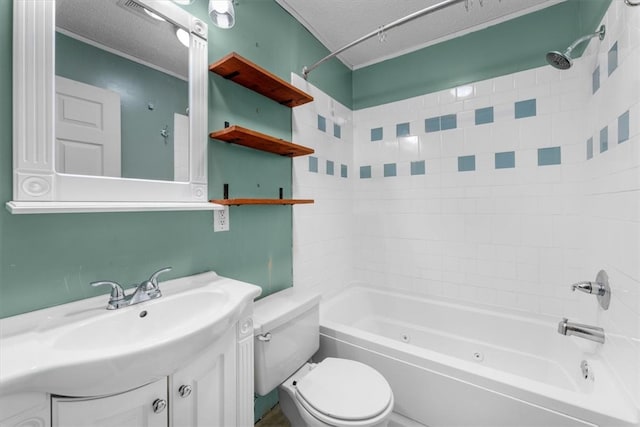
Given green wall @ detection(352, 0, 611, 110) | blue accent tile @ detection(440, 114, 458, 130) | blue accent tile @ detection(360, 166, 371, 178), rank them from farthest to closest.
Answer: blue accent tile @ detection(360, 166, 371, 178) < blue accent tile @ detection(440, 114, 458, 130) < green wall @ detection(352, 0, 611, 110)

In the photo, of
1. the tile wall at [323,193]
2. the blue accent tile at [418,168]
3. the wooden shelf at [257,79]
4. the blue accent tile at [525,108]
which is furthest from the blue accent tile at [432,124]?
the wooden shelf at [257,79]

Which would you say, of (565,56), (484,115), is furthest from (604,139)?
(484,115)

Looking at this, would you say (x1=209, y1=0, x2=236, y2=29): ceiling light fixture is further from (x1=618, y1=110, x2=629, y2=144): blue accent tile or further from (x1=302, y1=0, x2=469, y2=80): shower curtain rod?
(x1=618, y1=110, x2=629, y2=144): blue accent tile

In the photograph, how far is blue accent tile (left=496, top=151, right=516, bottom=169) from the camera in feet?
6.27

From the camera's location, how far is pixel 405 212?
2326mm

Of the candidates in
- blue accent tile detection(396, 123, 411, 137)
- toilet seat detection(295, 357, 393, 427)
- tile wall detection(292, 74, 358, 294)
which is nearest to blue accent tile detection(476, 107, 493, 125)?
blue accent tile detection(396, 123, 411, 137)

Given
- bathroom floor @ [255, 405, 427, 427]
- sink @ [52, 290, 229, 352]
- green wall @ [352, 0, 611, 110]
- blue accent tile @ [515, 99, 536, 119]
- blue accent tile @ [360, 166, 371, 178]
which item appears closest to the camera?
sink @ [52, 290, 229, 352]

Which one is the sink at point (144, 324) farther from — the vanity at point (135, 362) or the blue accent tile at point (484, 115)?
the blue accent tile at point (484, 115)

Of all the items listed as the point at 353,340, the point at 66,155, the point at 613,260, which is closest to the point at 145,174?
the point at 66,155

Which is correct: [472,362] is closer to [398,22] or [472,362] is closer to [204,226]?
[204,226]

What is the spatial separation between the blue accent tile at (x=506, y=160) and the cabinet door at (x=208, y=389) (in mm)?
Result: 1978

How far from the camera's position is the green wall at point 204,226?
0.86 m

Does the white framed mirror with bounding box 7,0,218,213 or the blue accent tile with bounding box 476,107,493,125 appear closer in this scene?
the white framed mirror with bounding box 7,0,218,213

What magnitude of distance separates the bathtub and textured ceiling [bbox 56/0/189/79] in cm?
161
